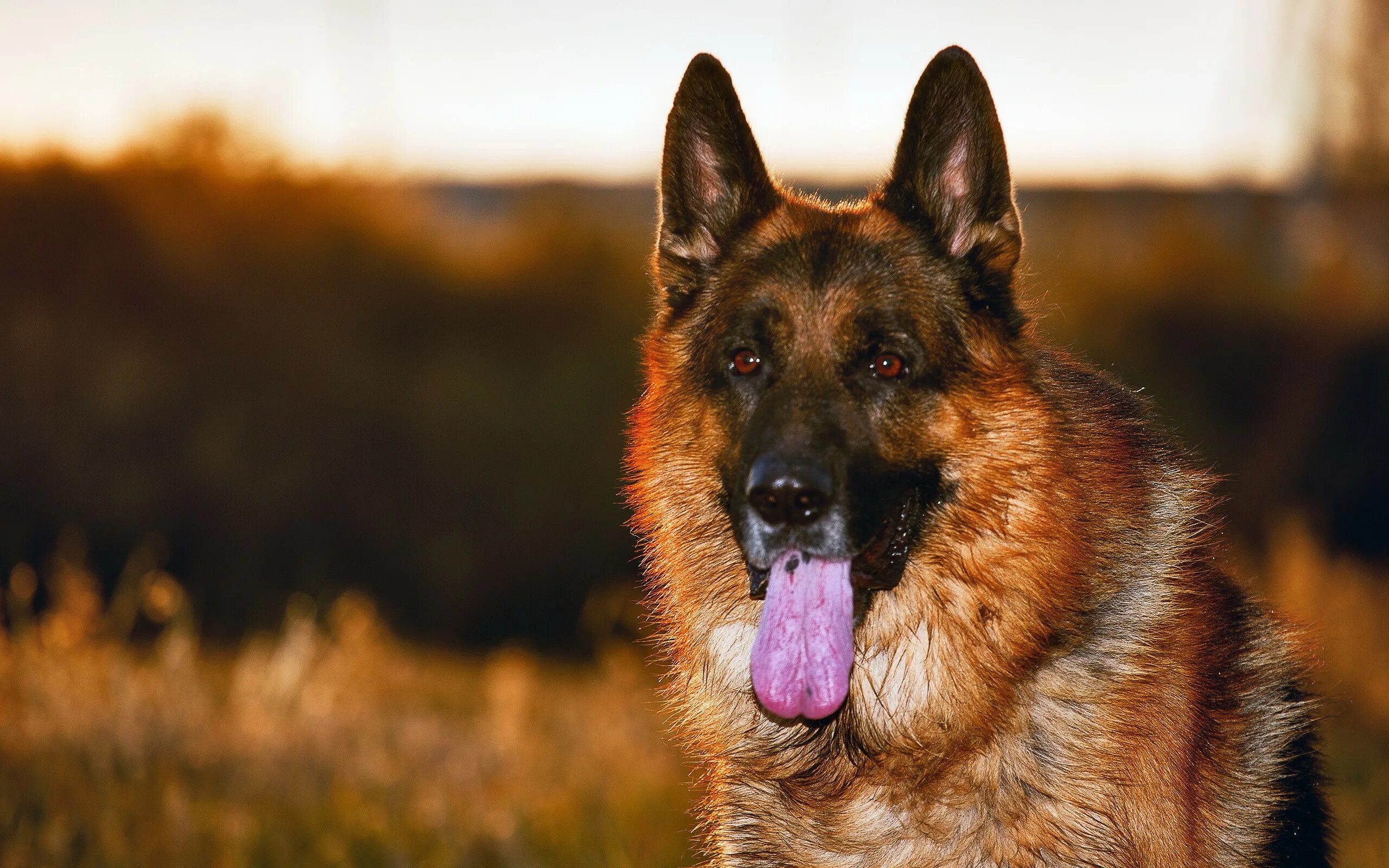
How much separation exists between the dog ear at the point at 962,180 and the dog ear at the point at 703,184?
45 cm

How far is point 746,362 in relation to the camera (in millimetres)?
3404

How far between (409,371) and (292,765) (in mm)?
12619

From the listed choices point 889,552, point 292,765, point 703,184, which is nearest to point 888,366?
point 889,552

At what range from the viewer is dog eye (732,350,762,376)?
3.38m

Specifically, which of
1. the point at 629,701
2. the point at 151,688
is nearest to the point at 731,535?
the point at 151,688

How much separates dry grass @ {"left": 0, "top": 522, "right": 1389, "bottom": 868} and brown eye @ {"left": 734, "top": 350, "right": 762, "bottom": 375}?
2.02 m

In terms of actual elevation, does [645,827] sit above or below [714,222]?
below

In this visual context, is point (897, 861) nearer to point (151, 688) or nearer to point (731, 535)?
point (731, 535)

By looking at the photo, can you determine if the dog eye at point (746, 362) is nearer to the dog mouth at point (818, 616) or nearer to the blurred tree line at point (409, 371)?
the dog mouth at point (818, 616)

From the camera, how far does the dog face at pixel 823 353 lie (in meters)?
3.06

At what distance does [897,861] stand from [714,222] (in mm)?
1950

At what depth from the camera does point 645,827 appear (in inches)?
222

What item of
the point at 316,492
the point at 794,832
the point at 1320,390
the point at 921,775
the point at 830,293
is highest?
the point at 830,293

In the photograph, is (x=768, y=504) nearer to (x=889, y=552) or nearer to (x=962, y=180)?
(x=889, y=552)
